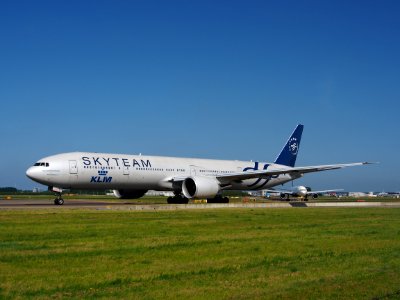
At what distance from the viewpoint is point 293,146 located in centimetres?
5750

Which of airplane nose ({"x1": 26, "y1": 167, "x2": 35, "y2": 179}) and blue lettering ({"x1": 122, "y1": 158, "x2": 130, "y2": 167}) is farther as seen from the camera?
blue lettering ({"x1": 122, "y1": 158, "x2": 130, "y2": 167})

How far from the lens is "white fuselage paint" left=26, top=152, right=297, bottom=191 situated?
120 ft

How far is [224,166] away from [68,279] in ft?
132

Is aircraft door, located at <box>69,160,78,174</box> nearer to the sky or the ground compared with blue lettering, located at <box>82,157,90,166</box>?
nearer to the ground

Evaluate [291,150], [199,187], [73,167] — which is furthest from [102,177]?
[291,150]

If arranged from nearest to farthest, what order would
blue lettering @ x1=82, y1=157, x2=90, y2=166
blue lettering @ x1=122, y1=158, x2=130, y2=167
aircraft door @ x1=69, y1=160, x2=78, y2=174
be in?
1. aircraft door @ x1=69, y1=160, x2=78, y2=174
2. blue lettering @ x1=82, y1=157, x2=90, y2=166
3. blue lettering @ x1=122, y1=158, x2=130, y2=167

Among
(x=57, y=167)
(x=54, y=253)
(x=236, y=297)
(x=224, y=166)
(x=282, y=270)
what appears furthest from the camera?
(x=224, y=166)

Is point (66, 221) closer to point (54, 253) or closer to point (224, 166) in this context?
point (54, 253)

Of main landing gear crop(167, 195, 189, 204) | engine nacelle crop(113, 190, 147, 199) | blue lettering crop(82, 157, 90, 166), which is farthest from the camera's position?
engine nacelle crop(113, 190, 147, 199)

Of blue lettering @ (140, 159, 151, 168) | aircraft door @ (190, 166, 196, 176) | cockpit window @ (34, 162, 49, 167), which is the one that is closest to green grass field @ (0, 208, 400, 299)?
cockpit window @ (34, 162, 49, 167)

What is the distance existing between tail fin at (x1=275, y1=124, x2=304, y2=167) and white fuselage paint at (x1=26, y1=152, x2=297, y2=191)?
28.3ft

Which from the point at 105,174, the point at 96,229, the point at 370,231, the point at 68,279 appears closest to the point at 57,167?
the point at 105,174

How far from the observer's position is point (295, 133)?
57531mm

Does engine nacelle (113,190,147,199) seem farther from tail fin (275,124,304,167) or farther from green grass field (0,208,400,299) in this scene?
green grass field (0,208,400,299)
